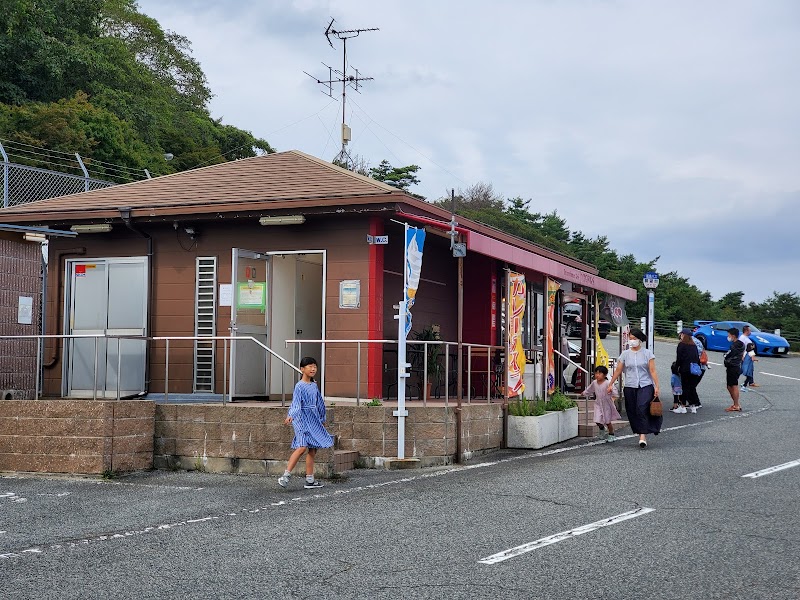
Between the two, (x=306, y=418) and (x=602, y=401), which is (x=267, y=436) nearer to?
(x=306, y=418)

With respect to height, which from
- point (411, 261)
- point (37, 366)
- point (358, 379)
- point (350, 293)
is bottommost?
point (358, 379)

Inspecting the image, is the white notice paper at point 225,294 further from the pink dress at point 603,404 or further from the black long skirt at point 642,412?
the black long skirt at point 642,412

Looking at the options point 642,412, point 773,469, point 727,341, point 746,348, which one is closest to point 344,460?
point 642,412

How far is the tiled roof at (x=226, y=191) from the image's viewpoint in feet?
47.5

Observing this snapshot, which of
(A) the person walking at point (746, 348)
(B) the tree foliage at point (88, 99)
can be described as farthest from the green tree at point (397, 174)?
(A) the person walking at point (746, 348)

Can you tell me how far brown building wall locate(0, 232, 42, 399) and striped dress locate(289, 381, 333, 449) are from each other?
5.57m

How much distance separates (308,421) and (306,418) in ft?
0.14

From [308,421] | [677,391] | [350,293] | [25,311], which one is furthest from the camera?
[677,391]

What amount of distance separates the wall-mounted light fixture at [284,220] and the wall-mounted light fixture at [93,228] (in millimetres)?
2799

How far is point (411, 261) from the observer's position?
13.2m

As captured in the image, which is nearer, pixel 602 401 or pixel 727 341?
pixel 602 401

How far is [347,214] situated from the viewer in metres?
14.3

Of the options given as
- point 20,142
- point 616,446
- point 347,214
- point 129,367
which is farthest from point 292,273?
point 20,142

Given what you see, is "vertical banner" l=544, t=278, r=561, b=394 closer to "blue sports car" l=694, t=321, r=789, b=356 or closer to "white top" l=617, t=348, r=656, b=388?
"white top" l=617, t=348, r=656, b=388
